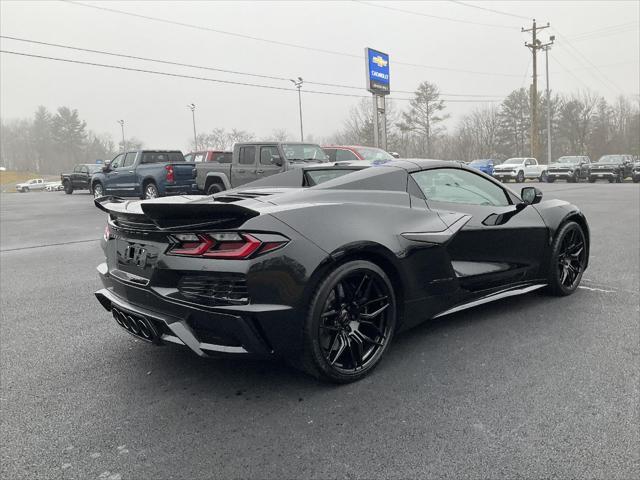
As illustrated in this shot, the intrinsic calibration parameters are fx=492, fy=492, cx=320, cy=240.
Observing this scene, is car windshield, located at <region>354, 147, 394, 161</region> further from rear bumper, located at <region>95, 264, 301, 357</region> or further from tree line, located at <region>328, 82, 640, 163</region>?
tree line, located at <region>328, 82, 640, 163</region>

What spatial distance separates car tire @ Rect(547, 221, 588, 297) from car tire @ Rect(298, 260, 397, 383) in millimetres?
2173

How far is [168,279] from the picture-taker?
2.75m

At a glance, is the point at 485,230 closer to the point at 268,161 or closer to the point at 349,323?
the point at 349,323

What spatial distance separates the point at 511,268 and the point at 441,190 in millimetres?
942

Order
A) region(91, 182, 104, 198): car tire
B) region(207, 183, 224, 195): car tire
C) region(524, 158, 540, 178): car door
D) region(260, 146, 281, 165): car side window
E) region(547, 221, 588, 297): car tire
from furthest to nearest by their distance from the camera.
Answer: region(524, 158, 540, 178): car door → region(91, 182, 104, 198): car tire → region(207, 183, 224, 195): car tire → region(260, 146, 281, 165): car side window → region(547, 221, 588, 297): car tire

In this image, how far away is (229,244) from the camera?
8.71ft

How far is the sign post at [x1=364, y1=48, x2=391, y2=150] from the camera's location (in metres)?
31.5

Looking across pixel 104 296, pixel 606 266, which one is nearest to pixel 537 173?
pixel 606 266

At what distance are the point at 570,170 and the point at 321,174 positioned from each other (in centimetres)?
3035

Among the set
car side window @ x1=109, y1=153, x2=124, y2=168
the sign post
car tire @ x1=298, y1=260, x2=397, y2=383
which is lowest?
car tire @ x1=298, y1=260, x2=397, y2=383

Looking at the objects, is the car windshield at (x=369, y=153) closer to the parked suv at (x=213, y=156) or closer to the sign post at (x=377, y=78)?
the parked suv at (x=213, y=156)

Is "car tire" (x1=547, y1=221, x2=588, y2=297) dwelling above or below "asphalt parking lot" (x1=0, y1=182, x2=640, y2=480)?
above

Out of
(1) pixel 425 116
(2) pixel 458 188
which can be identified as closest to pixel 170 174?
(2) pixel 458 188

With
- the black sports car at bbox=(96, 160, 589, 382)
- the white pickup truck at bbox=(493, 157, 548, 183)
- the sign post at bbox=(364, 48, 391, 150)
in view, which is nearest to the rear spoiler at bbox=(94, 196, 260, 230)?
the black sports car at bbox=(96, 160, 589, 382)
